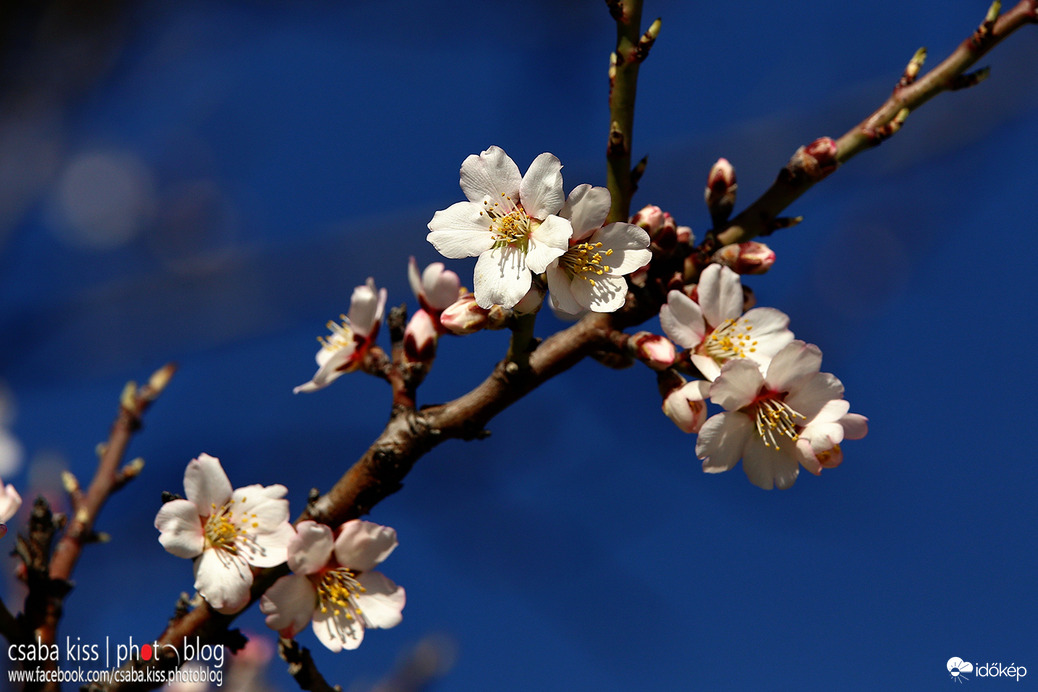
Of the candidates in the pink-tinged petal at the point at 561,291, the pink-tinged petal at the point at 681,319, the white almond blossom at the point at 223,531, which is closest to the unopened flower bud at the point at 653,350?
the pink-tinged petal at the point at 681,319

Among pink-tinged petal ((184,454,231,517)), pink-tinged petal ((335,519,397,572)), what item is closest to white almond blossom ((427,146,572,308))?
pink-tinged petal ((335,519,397,572))

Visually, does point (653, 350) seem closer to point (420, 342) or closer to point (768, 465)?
point (768, 465)

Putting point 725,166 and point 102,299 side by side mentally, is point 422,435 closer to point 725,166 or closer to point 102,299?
point 725,166

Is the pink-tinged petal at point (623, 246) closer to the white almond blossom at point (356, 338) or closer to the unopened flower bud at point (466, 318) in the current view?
the unopened flower bud at point (466, 318)

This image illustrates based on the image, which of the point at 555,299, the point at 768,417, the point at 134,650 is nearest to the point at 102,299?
the point at 134,650

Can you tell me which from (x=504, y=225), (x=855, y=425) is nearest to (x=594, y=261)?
(x=504, y=225)

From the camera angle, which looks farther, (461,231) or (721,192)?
(721,192)

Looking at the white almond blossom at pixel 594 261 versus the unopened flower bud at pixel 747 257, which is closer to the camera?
the white almond blossom at pixel 594 261
